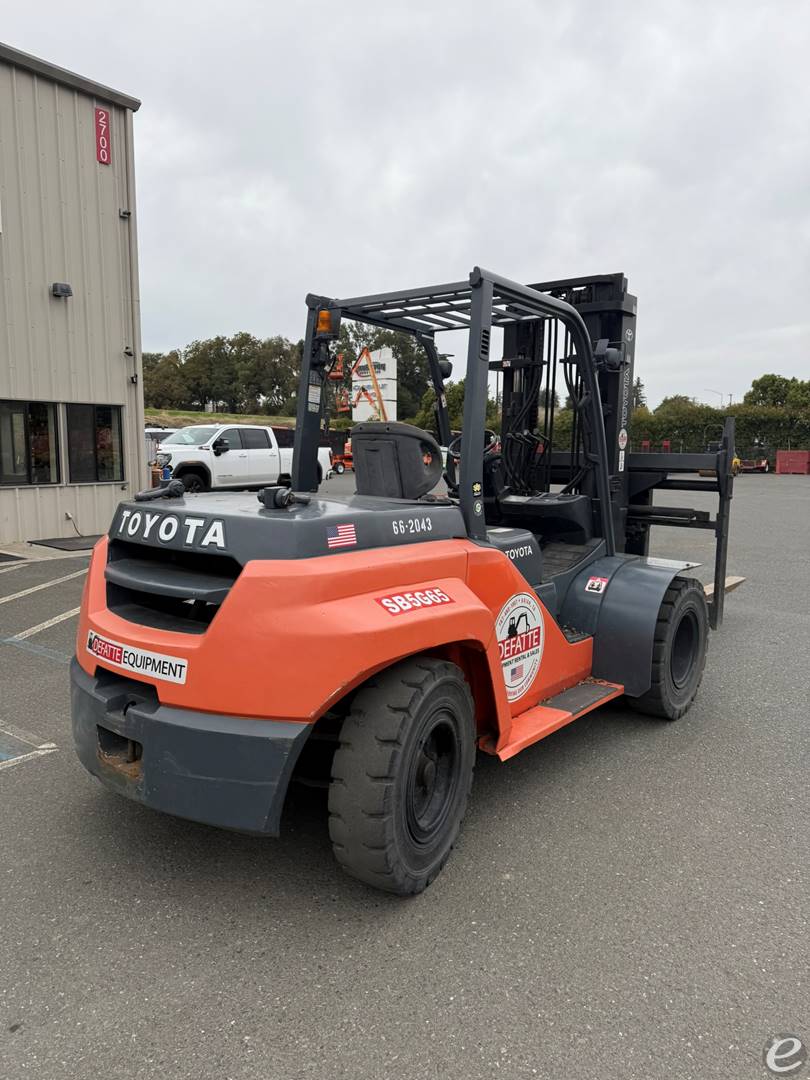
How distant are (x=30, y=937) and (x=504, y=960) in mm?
1632

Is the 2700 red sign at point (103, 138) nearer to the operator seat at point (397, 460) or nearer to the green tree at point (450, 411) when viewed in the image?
the green tree at point (450, 411)

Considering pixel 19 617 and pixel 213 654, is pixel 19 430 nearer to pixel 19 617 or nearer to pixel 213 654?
pixel 19 617

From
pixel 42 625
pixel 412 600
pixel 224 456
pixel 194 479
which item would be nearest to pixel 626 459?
pixel 412 600

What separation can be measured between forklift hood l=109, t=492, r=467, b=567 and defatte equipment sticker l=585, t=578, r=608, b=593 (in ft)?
4.69

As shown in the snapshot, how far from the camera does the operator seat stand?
12.6 feet

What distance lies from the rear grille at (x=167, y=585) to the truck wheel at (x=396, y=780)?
0.70 meters

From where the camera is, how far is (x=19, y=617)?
294 inches

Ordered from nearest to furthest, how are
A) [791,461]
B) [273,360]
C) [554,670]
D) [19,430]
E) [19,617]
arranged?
1. [554,670]
2. [19,617]
3. [19,430]
4. [791,461]
5. [273,360]

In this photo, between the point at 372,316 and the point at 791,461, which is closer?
the point at 372,316

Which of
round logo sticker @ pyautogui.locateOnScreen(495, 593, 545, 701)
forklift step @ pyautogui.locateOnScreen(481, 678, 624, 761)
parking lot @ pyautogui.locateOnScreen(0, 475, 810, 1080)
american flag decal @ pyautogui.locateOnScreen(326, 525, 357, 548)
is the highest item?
american flag decal @ pyautogui.locateOnScreen(326, 525, 357, 548)

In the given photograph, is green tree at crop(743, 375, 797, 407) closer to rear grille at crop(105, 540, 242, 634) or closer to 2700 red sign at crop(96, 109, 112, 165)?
2700 red sign at crop(96, 109, 112, 165)

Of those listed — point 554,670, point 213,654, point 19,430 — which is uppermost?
point 19,430

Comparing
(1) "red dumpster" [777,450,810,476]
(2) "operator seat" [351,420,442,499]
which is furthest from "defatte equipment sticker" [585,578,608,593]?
(1) "red dumpster" [777,450,810,476]

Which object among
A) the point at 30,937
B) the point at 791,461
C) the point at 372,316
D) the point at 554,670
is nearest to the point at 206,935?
the point at 30,937
